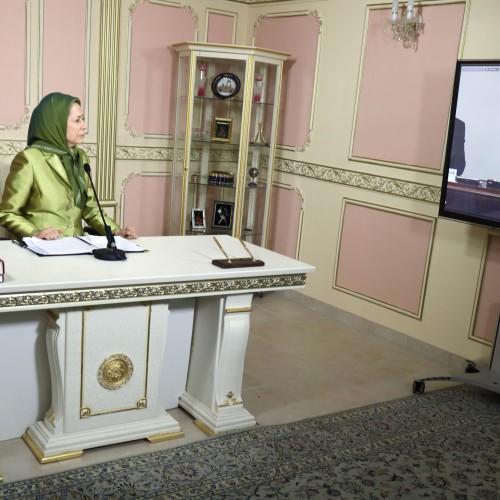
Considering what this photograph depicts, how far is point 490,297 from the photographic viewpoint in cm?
398

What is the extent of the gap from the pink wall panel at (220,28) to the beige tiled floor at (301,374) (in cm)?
209

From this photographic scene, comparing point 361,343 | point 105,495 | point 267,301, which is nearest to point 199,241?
point 105,495

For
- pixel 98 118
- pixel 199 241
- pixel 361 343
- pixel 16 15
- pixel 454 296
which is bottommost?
pixel 361 343

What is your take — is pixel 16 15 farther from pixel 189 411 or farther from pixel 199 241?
pixel 189 411

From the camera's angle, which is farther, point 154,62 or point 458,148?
point 154,62

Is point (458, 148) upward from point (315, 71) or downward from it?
downward

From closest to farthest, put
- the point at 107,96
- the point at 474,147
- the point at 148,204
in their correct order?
the point at 474,147
the point at 107,96
the point at 148,204

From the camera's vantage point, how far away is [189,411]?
3172 millimetres

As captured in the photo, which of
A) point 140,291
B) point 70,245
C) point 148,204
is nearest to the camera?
point 140,291

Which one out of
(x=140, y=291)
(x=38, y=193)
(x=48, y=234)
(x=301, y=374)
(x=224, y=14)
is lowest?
A: (x=301, y=374)

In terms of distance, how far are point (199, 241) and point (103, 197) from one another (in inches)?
76.0

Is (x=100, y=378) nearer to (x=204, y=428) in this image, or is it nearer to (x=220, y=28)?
(x=204, y=428)

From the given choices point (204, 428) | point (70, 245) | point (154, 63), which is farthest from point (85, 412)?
point (154, 63)

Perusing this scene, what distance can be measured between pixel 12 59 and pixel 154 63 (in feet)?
3.52
